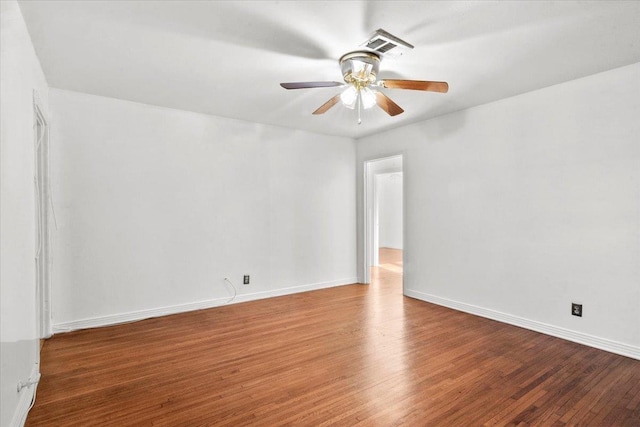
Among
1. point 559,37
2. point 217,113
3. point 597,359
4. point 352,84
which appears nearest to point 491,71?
point 559,37

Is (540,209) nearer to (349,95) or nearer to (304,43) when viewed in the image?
(349,95)

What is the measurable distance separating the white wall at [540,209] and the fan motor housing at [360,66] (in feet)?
6.16

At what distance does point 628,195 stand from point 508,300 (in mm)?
1437

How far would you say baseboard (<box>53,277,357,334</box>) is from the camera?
3219mm

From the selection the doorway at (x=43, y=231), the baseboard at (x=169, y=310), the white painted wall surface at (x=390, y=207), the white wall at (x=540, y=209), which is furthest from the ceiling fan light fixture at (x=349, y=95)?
the white painted wall surface at (x=390, y=207)

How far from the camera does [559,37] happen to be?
2.21 meters

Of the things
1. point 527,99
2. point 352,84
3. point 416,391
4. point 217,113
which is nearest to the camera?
point 416,391

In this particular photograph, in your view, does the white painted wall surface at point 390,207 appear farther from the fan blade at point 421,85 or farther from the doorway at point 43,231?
the doorway at point 43,231

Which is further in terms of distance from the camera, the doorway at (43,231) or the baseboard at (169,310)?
the baseboard at (169,310)

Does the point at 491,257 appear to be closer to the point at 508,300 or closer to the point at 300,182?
the point at 508,300

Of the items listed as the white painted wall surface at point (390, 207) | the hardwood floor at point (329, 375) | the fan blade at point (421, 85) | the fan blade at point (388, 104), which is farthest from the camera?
the white painted wall surface at point (390, 207)

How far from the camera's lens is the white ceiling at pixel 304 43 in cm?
190

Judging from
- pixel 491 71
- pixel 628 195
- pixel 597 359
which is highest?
pixel 491 71

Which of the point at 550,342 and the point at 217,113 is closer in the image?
the point at 550,342
